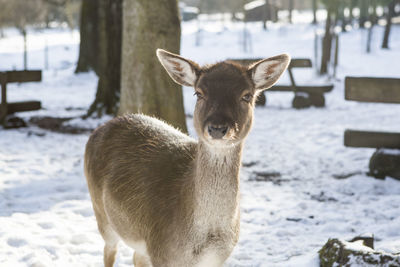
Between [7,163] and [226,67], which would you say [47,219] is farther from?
[226,67]

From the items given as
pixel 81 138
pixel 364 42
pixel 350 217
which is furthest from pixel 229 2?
pixel 350 217

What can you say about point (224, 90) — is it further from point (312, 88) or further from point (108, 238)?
point (312, 88)

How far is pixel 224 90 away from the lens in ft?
9.95

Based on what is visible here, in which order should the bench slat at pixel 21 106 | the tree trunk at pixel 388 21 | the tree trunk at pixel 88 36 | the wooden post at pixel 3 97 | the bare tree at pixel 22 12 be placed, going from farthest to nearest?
the bare tree at pixel 22 12, the tree trunk at pixel 388 21, the tree trunk at pixel 88 36, the bench slat at pixel 21 106, the wooden post at pixel 3 97

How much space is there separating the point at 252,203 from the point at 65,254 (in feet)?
8.52

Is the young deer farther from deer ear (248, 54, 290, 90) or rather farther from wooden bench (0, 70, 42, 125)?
wooden bench (0, 70, 42, 125)

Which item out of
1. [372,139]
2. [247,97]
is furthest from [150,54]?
[247,97]

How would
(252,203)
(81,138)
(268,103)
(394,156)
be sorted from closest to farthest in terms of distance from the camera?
(252,203) < (394,156) < (81,138) < (268,103)

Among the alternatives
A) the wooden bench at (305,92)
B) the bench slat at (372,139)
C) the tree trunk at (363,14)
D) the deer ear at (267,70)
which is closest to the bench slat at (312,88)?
the wooden bench at (305,92)

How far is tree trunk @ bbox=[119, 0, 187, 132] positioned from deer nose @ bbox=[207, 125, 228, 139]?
4849 mm

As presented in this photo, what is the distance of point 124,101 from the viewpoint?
7.79m

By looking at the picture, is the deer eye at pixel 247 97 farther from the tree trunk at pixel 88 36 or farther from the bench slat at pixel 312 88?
the tree trunk at pixel 88 36

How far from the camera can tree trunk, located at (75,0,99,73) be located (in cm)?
1697

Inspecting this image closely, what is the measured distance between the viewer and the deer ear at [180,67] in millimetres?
3256
